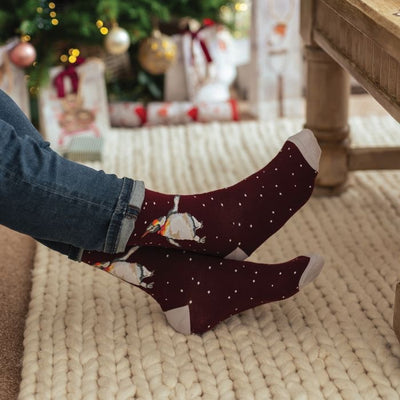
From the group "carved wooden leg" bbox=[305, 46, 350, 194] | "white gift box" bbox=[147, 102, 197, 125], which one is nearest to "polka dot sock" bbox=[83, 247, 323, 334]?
"carved wooden leg" bbox=[305, 46, 350, 194]

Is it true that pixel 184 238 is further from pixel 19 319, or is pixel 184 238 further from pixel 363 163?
pixel 363 163

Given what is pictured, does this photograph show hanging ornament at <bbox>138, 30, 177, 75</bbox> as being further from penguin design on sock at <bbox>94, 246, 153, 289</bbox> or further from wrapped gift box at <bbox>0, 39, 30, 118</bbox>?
penguin design on sock at <bbox>94, 246, 153, 289</bbox>

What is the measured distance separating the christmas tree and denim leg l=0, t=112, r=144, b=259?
1000 mm

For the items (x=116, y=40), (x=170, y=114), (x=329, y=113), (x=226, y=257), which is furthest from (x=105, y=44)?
(x=226, y=257)

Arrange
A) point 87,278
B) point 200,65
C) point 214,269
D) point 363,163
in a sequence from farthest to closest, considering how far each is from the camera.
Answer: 1. point 200,65
2. point 363,163
3. point 87,278
4. point 214,269

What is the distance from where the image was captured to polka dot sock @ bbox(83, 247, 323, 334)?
970 mm

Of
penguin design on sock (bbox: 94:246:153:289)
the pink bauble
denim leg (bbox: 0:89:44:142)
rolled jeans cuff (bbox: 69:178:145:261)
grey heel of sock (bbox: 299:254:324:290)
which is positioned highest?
denim leg (bbox: 0:89:44:142)

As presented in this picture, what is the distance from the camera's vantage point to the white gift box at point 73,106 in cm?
186

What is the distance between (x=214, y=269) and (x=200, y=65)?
1232 mm

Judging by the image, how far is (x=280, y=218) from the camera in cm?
99

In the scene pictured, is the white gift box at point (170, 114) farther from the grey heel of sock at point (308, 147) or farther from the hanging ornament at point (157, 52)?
the grey heel of sock at point (308, 147)

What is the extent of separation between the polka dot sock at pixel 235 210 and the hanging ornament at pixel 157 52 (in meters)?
1.05

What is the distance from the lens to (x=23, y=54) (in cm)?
176

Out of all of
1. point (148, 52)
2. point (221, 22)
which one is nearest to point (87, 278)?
point (148, 52)
